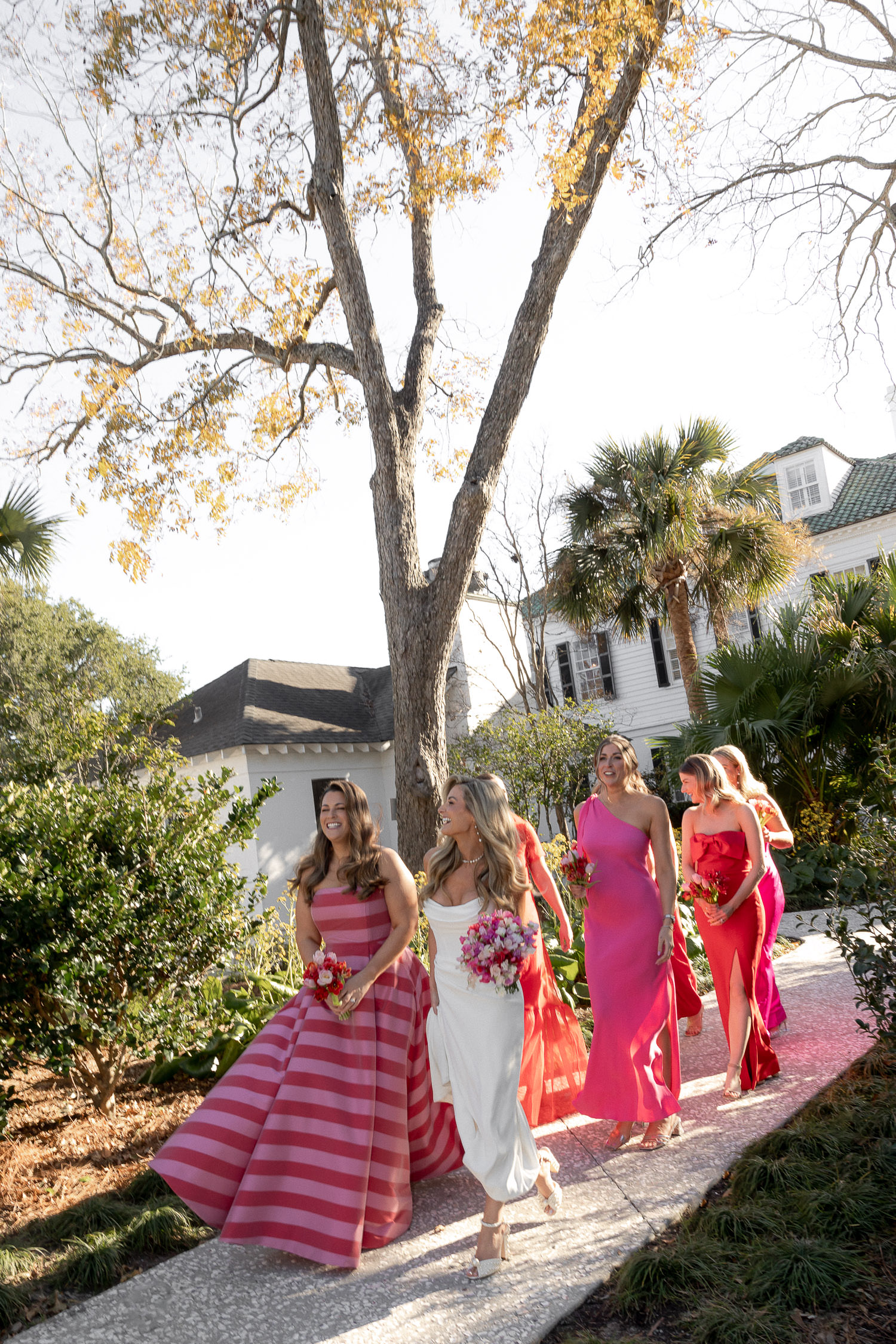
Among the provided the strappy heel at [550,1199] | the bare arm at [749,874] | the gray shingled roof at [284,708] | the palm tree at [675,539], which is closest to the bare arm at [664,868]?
the bare arm at [749,874]

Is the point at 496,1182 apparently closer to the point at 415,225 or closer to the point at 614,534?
the point at 415,225

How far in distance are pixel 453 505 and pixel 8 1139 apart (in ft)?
19.5

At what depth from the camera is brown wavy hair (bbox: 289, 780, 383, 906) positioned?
4.21 metres

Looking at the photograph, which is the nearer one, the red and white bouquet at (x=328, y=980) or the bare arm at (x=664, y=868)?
the red and white bouquet at (x=328, y=980)

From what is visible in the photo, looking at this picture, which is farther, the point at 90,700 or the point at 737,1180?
the point at 90,700

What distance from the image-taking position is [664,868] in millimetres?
4648

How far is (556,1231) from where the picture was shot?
373cm

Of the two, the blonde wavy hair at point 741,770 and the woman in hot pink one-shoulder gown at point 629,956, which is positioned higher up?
the blonde wavy hair at point 741,770

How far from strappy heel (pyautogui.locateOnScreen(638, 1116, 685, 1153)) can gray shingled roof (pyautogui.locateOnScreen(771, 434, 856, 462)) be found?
22.1 metres

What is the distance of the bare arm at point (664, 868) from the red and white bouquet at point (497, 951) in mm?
1198

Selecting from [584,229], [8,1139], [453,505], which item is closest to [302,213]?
[584,229]

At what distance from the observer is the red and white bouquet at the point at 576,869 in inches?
184

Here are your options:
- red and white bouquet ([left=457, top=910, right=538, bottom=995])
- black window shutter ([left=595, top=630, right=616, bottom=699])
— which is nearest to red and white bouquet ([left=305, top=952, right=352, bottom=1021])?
red and white bouquet ([left=457, top=910, right=538, bottom=995])

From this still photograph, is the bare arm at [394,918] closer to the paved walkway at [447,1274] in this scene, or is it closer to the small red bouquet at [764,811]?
the paved walkway at [447,1274]
